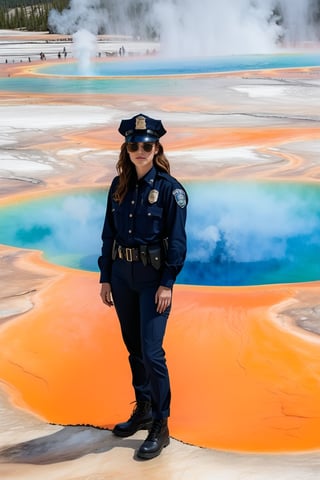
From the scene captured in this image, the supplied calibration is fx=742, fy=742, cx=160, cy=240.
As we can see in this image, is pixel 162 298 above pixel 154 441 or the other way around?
above

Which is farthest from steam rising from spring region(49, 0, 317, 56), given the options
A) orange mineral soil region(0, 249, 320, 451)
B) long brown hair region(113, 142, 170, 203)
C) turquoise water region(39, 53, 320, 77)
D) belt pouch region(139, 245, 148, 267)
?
belt pouch region(139, 245, 148, 267)

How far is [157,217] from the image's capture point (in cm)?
303

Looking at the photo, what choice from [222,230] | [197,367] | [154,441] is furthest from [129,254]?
[222,230]

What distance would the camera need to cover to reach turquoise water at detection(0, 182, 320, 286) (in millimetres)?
7371

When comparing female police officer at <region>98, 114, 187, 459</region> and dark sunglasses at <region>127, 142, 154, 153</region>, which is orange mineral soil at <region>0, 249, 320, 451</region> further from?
dark sunglasses at <region>127, 142, 154, 153</region>

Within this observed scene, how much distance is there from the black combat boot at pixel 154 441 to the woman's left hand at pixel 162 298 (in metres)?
0.53

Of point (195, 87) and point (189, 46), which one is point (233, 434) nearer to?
point (195, 87)

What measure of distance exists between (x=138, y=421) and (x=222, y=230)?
17.6 ft

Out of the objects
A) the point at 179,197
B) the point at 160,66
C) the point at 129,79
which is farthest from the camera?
the point at 160,66

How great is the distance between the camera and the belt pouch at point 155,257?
304 centimetres

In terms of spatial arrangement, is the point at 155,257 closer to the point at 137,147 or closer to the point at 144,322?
the point at 144,322

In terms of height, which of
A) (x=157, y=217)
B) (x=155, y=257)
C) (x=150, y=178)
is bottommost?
(x=155, y=257)

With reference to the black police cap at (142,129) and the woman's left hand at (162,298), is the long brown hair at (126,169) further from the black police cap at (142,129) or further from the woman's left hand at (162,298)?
the woman's left hand at (162,298)

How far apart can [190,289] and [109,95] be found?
1656cm
